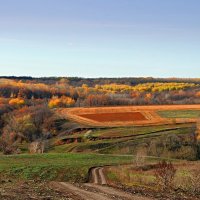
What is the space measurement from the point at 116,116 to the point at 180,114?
1425cm

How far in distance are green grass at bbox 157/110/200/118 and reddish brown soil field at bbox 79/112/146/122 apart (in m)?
5.09

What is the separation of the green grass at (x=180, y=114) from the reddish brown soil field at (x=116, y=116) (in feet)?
16.7

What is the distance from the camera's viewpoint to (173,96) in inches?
5827

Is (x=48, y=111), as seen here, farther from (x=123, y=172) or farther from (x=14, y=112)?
(x=123, y=172)

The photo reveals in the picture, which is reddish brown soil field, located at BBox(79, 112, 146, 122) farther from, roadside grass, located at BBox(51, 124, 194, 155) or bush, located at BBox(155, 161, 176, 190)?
bush, located at BBox(155, 161, 176, 190)

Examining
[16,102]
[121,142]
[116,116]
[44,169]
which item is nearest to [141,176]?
[44,169]

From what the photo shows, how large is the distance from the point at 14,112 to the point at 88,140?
48.1 metres

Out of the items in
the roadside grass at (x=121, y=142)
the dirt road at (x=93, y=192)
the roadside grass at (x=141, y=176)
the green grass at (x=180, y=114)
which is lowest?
the roadside grass at (x=121, y=142)

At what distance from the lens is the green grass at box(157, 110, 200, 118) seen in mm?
90775

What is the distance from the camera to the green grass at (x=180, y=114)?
90.8 metres

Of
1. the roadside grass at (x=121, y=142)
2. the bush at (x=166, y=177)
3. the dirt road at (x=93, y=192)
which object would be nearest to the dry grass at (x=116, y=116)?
the roadside grass at (x=121, y=142)

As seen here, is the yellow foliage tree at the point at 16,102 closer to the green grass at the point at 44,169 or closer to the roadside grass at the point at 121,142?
the roadside grass at the point at 121,142

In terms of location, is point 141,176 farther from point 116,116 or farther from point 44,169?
point 116,116

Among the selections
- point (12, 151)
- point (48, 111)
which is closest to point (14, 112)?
point (48, 111)
